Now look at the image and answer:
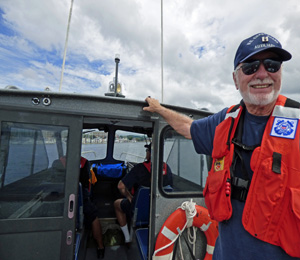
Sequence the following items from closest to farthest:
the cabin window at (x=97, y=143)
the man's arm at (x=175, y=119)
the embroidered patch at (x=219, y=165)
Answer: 1. the embroidered patch at (x=219, y=165)
2. the man's arm at (x=175, y=119)
3. the cabin window at (x=97, y=143)

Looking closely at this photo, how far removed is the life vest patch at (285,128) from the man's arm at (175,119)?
28.4 inches

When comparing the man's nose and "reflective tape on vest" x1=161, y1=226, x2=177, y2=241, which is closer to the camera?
the man's nose

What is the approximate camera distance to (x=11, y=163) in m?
1.80

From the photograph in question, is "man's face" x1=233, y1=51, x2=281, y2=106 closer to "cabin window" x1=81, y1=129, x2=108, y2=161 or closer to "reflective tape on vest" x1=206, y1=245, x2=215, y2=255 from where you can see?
"reflective tape on vest" x1=206, y1=245, x2=215, y2=255

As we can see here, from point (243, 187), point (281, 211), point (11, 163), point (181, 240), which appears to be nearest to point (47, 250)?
point (11, 163)

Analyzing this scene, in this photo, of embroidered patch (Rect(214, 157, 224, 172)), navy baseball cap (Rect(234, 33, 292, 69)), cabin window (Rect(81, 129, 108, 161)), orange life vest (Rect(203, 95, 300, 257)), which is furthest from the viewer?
cabin window (Rect(81, 129, 108, 161))

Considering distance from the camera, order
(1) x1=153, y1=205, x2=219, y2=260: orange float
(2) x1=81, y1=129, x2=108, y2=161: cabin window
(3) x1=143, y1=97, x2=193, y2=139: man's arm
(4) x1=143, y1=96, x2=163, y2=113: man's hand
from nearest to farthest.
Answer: (3) x1=143, y1=97, x2=193, y2=139: man's arm < (4) x1=143, y1=96, x2=163, y2=113: man's hand < (1) x1=153, y1=205, x2=219, y2=260: orange float < (2) x1=81, y1=129, x2=108, y2=161: cabin window

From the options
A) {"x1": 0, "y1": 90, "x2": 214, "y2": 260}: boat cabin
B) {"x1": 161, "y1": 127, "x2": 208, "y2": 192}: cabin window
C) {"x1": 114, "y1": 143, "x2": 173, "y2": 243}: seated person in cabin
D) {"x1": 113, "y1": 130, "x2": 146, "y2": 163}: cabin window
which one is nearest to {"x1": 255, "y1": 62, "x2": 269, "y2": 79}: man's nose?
{"x1": 0, "y1": 90, "x2": 214, "y2": 260}: boat cabin

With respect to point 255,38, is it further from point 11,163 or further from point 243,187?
point 11,163

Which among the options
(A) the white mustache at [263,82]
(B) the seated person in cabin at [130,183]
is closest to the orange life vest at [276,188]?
(A) the white mustache at [263,82]

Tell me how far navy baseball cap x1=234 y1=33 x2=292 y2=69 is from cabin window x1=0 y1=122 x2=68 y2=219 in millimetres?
1659

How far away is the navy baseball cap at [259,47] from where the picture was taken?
1.05m

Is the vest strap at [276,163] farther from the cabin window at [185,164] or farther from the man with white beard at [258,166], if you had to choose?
the cabin window at [185,164]

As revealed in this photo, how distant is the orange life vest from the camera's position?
90cm
